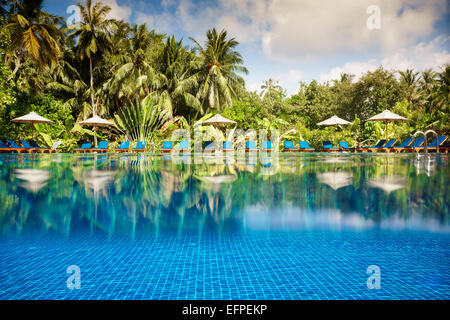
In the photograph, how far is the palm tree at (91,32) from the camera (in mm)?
20328

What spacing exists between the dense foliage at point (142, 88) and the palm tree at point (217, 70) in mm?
73

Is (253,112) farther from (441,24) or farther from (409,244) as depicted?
(409,244)

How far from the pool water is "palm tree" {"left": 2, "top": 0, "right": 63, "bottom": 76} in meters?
12.7

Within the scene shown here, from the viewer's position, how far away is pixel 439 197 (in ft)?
A: 14.5

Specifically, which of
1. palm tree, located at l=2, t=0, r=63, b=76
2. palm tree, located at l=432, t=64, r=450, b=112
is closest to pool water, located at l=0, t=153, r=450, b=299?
palm tree, located at l=2, t=0, r=63, b=76

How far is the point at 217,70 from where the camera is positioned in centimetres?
2269

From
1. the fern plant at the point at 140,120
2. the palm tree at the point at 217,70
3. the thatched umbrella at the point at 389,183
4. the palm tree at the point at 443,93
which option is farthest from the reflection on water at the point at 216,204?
the palm tree at the point at 443,93

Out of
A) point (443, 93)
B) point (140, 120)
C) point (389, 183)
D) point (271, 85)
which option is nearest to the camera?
point (389, 183)

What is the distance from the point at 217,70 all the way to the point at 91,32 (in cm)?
887

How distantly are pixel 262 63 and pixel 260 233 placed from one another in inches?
937

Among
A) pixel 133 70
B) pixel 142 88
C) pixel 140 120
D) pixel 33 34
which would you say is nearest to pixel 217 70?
pixel 142 88

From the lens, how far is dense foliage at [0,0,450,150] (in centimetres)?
1903

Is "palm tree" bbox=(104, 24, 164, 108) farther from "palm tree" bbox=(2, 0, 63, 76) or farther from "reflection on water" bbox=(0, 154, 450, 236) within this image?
"reflection on water" bbox=(0, 154, 450, 236)

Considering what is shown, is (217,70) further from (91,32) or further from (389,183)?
(389,183)
